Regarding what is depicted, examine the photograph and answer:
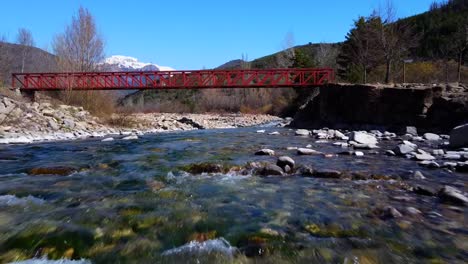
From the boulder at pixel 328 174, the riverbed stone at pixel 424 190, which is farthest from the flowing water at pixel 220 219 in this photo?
the boulder at pixel 328 174

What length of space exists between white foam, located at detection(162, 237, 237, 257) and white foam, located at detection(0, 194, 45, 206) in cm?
240

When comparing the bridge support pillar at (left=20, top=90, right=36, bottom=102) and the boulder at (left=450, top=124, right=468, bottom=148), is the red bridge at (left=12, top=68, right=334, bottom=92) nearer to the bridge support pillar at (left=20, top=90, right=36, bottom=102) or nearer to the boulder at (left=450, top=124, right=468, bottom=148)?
the bridge support pillar at (left=20, top=90, right=36, bottom=102)

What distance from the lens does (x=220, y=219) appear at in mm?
3893

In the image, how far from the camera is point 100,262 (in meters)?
2.91

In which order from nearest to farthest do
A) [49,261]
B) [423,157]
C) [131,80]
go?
[49,261], [423,157], [131,80]

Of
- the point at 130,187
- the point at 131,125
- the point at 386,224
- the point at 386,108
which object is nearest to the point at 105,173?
the point at 130,187

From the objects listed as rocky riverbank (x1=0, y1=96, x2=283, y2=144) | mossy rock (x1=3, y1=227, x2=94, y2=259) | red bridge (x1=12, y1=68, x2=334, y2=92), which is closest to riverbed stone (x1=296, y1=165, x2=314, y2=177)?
mossy rock (x1=3, y1=227, x2=94, y2=259)

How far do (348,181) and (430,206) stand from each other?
157 centimetres

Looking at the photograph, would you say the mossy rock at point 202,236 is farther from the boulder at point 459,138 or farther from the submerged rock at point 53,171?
the boulder at point 459,138

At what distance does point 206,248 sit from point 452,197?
11.3ft

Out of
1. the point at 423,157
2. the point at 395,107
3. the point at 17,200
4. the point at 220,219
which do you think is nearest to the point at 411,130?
the point at 395,107

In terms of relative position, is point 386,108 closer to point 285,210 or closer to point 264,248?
point 285,210

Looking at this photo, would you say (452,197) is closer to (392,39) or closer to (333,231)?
(333,231)

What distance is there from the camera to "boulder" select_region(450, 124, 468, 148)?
9.78 metres
